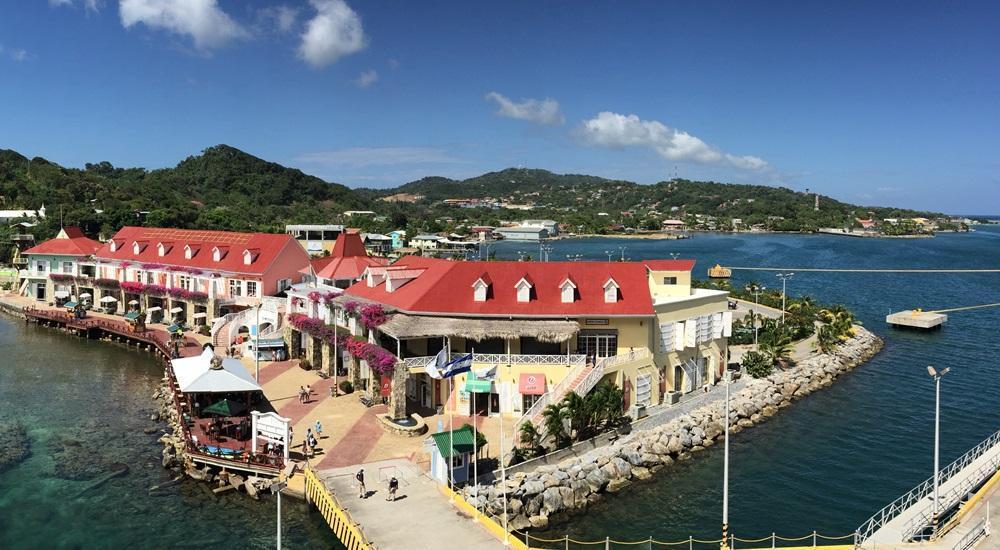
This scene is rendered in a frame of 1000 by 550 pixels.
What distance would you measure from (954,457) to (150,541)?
35.7m

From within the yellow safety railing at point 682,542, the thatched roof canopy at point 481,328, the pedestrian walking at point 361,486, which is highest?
the thatched roof canopy at point 481,328

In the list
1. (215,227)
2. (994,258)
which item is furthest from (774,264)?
(215,227)

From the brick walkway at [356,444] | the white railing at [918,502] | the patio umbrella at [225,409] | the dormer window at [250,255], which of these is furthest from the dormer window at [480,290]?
the dormer window at [250,255]

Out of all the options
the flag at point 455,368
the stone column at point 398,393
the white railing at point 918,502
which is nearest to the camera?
the white railing at point 918,502

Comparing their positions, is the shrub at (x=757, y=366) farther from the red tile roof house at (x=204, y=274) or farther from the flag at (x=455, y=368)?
the red tile roof house at (x=204, y=274)

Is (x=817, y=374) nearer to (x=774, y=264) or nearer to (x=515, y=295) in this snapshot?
(x=515, y=295)

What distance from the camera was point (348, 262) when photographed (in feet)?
156

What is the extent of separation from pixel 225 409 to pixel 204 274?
100.0ft

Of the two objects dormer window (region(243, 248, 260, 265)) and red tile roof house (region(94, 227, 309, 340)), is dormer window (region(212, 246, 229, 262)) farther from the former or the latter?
dormer window (region(243, 248, 260, 265))

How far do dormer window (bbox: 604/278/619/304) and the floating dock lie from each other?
46.1 metres

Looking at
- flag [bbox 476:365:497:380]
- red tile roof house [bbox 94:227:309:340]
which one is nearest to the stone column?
flag [bbox 476:365:497:380]

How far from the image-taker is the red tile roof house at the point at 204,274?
55625 mm

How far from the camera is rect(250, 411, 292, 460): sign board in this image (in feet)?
90.7

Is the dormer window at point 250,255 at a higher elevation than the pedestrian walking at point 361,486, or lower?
higher
